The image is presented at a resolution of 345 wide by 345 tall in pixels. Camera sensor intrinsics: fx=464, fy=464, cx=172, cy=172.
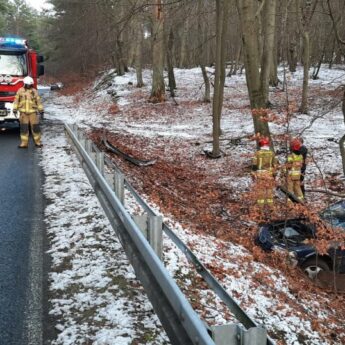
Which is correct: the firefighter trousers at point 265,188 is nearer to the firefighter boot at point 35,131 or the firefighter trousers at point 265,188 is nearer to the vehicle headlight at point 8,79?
the firefighter boot at point 35,131

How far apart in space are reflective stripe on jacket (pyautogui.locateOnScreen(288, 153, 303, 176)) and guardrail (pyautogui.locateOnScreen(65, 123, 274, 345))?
19.6 feet

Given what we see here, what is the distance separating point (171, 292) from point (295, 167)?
27.9 ft

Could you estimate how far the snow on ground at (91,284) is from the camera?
3.95 m

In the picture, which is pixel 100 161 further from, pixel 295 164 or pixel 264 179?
pixel 295 164

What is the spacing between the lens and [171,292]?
357cm

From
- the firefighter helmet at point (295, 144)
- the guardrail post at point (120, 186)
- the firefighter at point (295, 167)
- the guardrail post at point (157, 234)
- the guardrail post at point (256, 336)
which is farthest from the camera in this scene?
the firefighter helmet at point (295, 144)

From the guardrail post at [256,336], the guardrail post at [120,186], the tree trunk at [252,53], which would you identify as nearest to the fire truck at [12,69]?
the tree trunk at [252,53]

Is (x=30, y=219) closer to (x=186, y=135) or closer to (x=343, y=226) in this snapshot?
(x=343, y=226)

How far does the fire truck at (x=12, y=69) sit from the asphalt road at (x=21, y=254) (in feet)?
18.0

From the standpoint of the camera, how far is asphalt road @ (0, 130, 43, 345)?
4.02 metres

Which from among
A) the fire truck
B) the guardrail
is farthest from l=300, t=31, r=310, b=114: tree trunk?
the guardrail

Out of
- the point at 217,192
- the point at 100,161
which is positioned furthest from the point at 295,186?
the point at 100,161

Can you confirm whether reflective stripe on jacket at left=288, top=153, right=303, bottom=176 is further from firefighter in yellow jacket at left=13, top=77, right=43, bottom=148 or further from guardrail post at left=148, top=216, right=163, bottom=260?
firefighter in yellow jacket at left=13, top=77, right=43, bottom=148

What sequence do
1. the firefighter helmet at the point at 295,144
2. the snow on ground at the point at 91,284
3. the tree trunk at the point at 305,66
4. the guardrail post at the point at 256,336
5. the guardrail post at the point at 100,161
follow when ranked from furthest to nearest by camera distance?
the tree trunk at the point at 305,66, the firefighter helmet at the point at 295,144, the guardrail post at the point at 100,161, the snow on ground at the point at 91,284, the guardrail post at the point at 256,336
